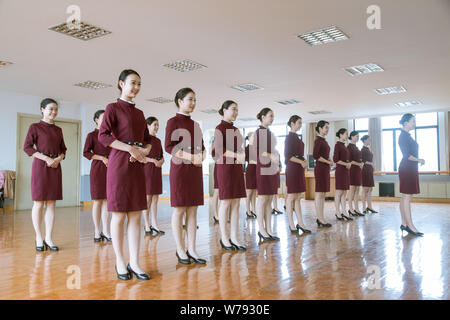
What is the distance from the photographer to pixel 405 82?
8.30 meters

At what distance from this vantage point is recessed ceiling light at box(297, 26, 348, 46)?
208 inches

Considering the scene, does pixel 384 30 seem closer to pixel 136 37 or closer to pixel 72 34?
pixel 136 37

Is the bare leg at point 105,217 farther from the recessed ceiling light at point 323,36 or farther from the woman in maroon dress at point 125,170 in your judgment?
the recessed ceiling light at point 323,36

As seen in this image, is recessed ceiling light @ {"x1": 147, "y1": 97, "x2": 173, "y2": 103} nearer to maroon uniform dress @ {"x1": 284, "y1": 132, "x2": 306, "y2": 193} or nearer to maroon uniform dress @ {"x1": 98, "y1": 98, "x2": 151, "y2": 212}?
maroon uniform dress @ {"x1": 284, "y1": 132, "x2": 306, "y2": 193}

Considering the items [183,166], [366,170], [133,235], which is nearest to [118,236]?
[133,235]

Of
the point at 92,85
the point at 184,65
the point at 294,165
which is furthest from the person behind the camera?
the point at 92,85

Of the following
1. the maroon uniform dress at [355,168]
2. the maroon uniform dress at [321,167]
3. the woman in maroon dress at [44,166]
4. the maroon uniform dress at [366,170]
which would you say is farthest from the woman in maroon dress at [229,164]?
the maroon uniform dress at [366,170]

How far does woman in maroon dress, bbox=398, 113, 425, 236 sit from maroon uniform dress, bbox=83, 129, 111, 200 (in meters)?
3.74

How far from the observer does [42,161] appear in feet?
12.2

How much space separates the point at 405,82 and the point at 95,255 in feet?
25.8

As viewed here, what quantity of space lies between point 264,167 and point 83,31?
3421 mm

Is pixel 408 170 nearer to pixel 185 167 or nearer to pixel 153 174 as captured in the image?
pixel 185 167

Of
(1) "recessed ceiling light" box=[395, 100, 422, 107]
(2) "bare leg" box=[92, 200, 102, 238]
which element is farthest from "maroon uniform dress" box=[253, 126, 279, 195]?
(1) "recessed ceiling light" box=[395, 100, 422, 107]

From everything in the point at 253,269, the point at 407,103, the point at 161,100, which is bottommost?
the point at 253,269
